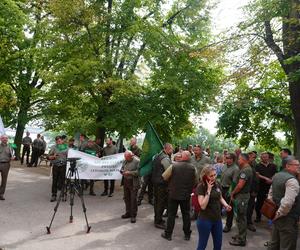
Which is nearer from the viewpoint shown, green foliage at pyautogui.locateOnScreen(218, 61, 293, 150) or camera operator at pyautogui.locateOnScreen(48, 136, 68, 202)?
camera operator at pyautogui.locateOnScreen(48, 136, 68, 202)

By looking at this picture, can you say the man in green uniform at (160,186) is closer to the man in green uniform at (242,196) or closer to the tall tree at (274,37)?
the man in green uniform at (242,196)

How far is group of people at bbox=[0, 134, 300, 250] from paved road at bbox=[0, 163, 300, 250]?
0.33 m

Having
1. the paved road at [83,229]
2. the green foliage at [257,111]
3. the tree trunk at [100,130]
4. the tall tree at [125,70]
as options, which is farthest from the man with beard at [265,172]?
the tree trunk at [100,130]

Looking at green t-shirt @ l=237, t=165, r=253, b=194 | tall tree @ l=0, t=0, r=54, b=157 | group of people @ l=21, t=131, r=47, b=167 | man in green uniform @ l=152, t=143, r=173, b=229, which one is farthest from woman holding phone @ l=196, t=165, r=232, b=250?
group of people @ l=21, t=131, r=47, b=167

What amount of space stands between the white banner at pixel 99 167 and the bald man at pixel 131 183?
1.61 m

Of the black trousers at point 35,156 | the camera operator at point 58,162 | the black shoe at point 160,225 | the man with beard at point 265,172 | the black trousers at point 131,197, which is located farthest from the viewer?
the black trousers at point 35,156

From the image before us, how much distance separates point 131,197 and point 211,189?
3.90 metres

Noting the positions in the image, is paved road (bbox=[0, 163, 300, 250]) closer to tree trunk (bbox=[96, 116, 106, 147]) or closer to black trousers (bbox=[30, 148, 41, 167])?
tree trunk (bbox=[96, 116, 106, 147])

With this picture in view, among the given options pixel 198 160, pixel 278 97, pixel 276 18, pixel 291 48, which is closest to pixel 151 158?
pixel 198 160

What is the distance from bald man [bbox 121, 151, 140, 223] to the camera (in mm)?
9594

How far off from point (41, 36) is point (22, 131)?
6870 mm

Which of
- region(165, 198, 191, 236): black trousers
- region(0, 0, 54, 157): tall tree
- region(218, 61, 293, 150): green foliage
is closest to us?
region(165, 198, 191, 236): black trousers

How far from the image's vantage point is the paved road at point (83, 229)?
7637mm

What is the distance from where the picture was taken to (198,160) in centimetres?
1025
